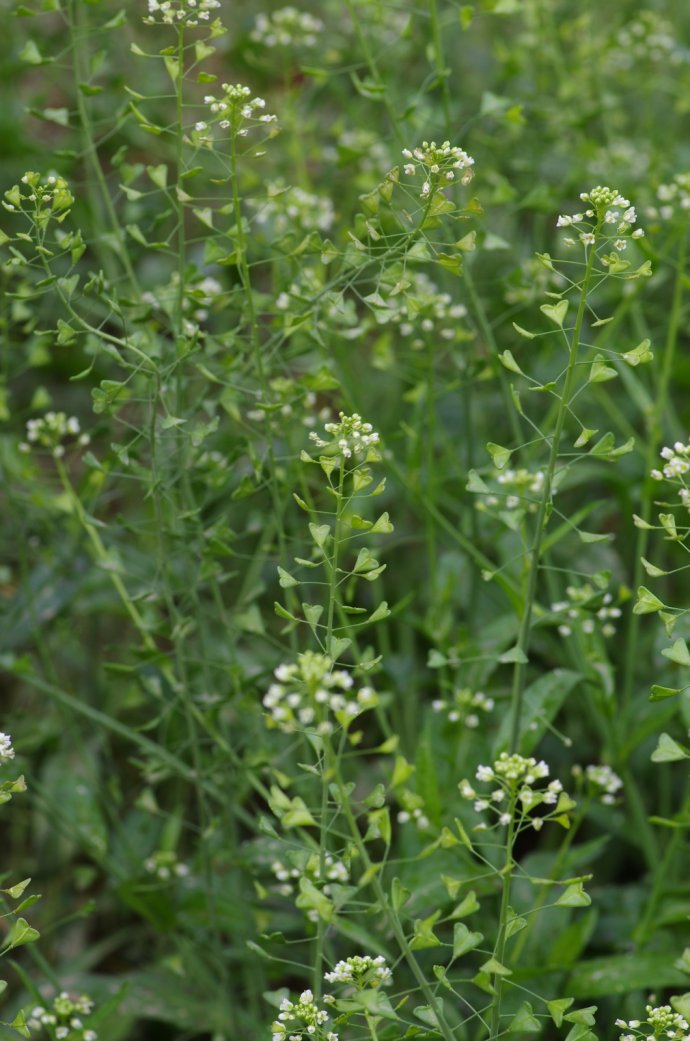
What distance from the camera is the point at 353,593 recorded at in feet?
8.18

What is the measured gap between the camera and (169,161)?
438cm

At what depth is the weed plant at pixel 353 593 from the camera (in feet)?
6.02

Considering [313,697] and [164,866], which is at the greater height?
[313,697]

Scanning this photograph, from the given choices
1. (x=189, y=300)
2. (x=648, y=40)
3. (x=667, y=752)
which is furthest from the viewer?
(x=648, y=40)

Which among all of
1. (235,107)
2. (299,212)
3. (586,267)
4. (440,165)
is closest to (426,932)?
(586,267)

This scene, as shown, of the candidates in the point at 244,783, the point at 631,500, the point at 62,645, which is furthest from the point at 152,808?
the point at 631,500

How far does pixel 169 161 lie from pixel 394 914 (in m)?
3.33

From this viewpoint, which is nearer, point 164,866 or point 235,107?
point 235,107

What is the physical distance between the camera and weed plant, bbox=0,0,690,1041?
1.83 m

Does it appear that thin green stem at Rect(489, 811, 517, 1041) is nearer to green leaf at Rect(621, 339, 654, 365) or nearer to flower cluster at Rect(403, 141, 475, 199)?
green leaf at Rect(621, 339, 654, 365)

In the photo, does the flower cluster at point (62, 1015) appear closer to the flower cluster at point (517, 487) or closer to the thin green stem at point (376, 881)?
the thin green stem at point (376, 881)

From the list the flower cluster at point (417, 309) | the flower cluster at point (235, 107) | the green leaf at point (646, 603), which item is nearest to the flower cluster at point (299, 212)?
the flower cluster at point (417, 309)

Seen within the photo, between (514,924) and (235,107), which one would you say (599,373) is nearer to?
(235,107)

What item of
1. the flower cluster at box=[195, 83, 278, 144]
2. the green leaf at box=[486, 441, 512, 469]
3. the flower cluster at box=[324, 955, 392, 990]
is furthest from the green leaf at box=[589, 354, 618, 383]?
the flower cluster at box=[324, 955, 392, 990]
